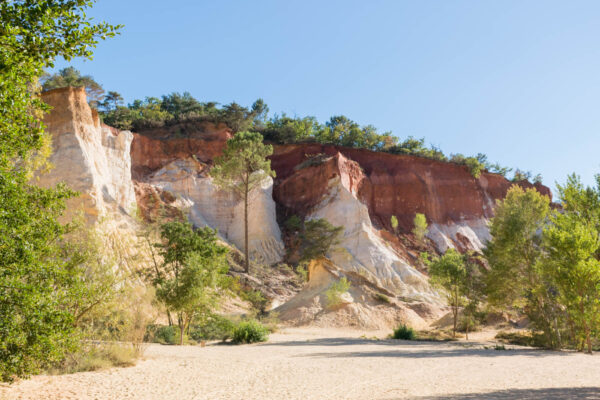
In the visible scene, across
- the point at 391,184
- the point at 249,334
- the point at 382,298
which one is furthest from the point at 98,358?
the point at 391,184

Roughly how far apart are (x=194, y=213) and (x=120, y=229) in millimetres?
13397

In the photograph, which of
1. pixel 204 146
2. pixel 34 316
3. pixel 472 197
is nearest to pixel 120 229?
pixel 204 146

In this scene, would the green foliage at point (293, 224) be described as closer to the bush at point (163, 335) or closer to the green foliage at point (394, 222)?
the green foliage at point (394, 222)

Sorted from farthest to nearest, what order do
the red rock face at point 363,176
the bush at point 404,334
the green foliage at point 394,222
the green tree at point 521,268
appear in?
1. the green foliage at point 394,222
2. the red rock face at point 363,176
3. the bush at point 404,334
4. the green tree at point 521,268

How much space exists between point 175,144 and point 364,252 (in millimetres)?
26019

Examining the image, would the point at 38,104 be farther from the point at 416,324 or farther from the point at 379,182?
the point at 379,182

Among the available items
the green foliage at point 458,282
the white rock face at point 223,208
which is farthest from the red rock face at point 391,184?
the green foliage at point 458,282

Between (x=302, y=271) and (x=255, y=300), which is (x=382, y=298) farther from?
(x=302, y=271)

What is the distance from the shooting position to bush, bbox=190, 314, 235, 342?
19609mm

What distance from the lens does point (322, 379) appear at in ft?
28.9

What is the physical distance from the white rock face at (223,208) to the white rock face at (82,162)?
10.2 metres

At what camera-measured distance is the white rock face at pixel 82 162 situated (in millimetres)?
26828

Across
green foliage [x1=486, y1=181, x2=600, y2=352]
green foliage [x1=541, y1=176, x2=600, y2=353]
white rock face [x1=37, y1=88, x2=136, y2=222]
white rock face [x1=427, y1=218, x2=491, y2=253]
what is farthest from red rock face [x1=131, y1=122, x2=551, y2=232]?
green foliage [x1=541, y1=176, x2=600, y2=353]

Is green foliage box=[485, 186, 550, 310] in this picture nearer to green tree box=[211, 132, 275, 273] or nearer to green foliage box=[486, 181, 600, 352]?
Answer: green foliage box=[486, 181, 600, 352]
